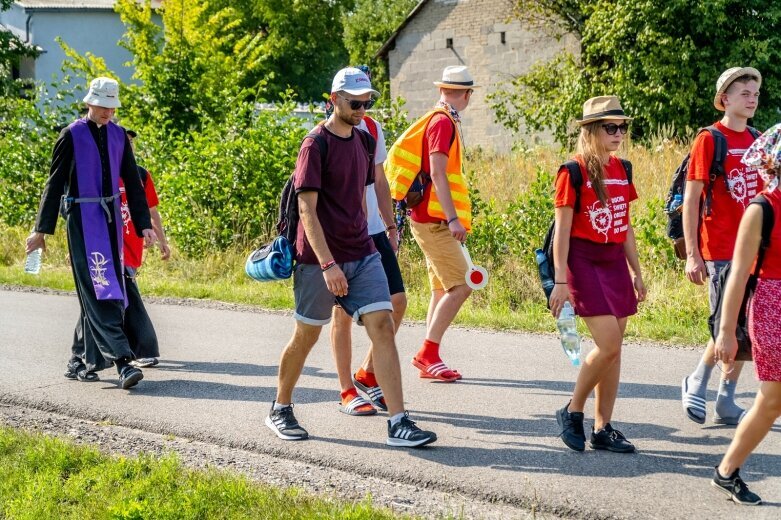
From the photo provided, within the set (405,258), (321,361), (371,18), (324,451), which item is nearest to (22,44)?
(371,18)

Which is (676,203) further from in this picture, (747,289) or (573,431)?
(747,289)

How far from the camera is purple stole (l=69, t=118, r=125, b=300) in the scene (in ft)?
24.8

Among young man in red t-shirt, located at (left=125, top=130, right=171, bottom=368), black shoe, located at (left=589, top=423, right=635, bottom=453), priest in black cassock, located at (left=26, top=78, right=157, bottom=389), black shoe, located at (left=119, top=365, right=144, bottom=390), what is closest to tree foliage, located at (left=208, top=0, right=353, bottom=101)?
young man in red t-shirt, located at (left=125, top=130, right=171, bottom=368)

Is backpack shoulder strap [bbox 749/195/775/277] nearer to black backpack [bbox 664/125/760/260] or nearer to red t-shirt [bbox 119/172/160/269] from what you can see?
black backpack [bbox 664/125/760/260]

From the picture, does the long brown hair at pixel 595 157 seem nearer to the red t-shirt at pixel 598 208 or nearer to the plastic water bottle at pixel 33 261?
the red t-shirt at pixel 598 208

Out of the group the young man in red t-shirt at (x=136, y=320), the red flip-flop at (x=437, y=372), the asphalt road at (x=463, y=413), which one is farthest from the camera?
the young man in red t-shirt at (x=136, y=320)

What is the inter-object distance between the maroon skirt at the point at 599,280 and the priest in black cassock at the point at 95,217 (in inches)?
133

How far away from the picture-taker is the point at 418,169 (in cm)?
744

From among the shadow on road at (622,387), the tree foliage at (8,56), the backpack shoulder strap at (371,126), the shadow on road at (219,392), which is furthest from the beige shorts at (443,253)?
the tree foliage at (8,56)

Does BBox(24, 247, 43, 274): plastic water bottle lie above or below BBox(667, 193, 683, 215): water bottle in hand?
below

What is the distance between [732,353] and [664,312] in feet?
16.8

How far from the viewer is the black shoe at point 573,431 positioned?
224 inches

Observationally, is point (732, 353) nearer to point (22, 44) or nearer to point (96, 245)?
point (96, 245)

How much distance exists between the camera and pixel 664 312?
384 inches
